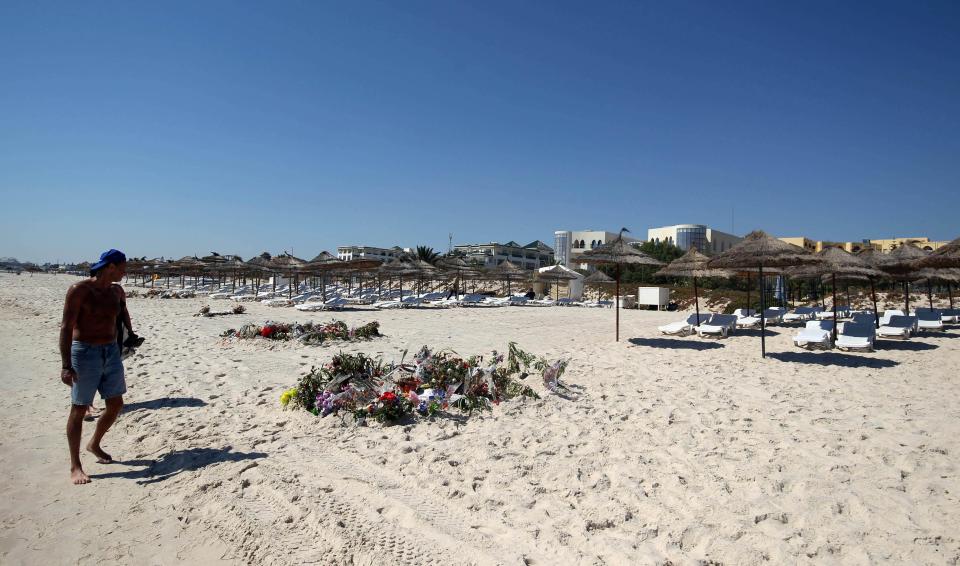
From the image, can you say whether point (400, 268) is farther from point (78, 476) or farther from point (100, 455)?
point (78, 476)

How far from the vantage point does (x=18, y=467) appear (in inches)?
133

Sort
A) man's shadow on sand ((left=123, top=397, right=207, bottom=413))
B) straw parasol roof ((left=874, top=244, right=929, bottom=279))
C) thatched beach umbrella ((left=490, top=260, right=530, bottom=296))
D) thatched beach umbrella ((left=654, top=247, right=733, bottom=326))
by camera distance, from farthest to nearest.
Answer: thatched beach umbrella ((left=490, top=260, right=530, bottom=296))
thatched beach umbrella ((left=654, top=247, right=733, bottom=326))
straw parasol roof ((left=874, top=244, right=929, bottom=279))
man's shadow on sand ((left=123, top=397, right=207, bottom=413))

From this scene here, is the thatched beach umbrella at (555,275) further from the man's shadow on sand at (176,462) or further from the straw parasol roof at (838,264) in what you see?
the man's shadow on sand at (176,462)

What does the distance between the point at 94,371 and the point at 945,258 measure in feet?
43.3

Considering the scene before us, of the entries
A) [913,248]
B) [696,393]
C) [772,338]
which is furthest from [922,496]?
[913,248]

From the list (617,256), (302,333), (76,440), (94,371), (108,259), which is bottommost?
(76,440)

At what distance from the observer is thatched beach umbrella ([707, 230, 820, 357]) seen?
24.9 feet

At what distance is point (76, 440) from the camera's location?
3166 millimetres

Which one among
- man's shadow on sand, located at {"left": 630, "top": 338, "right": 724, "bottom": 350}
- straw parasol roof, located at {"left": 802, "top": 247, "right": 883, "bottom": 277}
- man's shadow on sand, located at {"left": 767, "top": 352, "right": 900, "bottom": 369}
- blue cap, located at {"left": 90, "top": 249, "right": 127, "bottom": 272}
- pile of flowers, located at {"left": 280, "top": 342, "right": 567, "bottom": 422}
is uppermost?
straw parasol roof, located at {"left": 802, "top": 247, "right": 883, "bottom": 277}

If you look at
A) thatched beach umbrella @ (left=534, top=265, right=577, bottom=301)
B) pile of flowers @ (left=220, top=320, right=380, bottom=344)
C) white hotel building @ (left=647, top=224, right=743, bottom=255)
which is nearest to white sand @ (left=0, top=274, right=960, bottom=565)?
pile of flowers @ (left=220, top=320, right=380, bottom=344)

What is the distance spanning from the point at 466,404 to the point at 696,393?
2.67 metres

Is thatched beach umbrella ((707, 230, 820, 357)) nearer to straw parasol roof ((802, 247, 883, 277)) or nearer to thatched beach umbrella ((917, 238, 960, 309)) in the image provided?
straw parasol roof ((802, 247, 883, 277))

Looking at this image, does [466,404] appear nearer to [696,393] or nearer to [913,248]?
[696,393]

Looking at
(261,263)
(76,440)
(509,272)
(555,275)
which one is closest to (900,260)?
(555,275)
